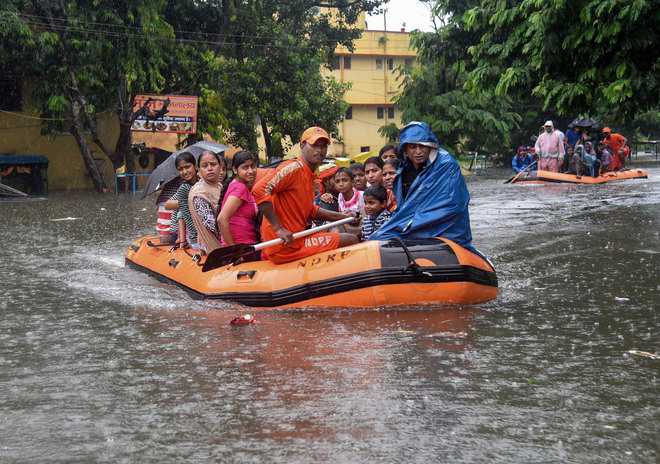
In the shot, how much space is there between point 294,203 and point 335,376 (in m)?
2.85

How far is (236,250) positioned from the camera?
8.30m

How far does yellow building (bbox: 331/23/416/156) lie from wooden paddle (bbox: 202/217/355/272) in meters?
→ 48.8

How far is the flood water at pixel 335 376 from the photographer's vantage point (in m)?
4.17

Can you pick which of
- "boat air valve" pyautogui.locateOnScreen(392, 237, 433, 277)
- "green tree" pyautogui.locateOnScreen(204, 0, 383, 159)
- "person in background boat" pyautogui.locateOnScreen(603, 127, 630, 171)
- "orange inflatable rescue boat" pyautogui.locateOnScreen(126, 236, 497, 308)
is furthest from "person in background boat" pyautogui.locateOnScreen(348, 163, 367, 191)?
"green tree" pyautogui.locateOnScreen(204, 0, 383, 159)

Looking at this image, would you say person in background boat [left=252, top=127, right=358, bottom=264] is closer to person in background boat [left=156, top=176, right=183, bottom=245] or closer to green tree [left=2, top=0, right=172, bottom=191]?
person in background boat [left=156, top=176, right=183, bottom=245]

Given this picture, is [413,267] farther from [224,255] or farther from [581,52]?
[581,52]

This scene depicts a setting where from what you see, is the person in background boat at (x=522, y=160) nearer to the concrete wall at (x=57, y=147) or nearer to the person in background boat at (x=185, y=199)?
the concrete wall at (x=57, y=147)

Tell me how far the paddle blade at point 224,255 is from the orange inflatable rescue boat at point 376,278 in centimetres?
32

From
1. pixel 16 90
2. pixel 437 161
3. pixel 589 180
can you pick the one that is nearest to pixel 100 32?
pixel 16 90

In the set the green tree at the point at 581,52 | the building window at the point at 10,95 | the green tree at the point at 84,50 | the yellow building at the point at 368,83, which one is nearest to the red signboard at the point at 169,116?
the green tree at the point at 84,50

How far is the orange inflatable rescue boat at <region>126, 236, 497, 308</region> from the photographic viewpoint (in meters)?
7.41

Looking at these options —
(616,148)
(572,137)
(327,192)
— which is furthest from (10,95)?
(327,192)

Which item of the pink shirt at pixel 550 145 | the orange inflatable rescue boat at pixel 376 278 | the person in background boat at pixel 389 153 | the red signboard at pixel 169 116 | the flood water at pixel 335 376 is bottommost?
the flood water at pixel 335 376

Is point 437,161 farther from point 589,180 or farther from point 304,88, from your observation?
point 304,88
